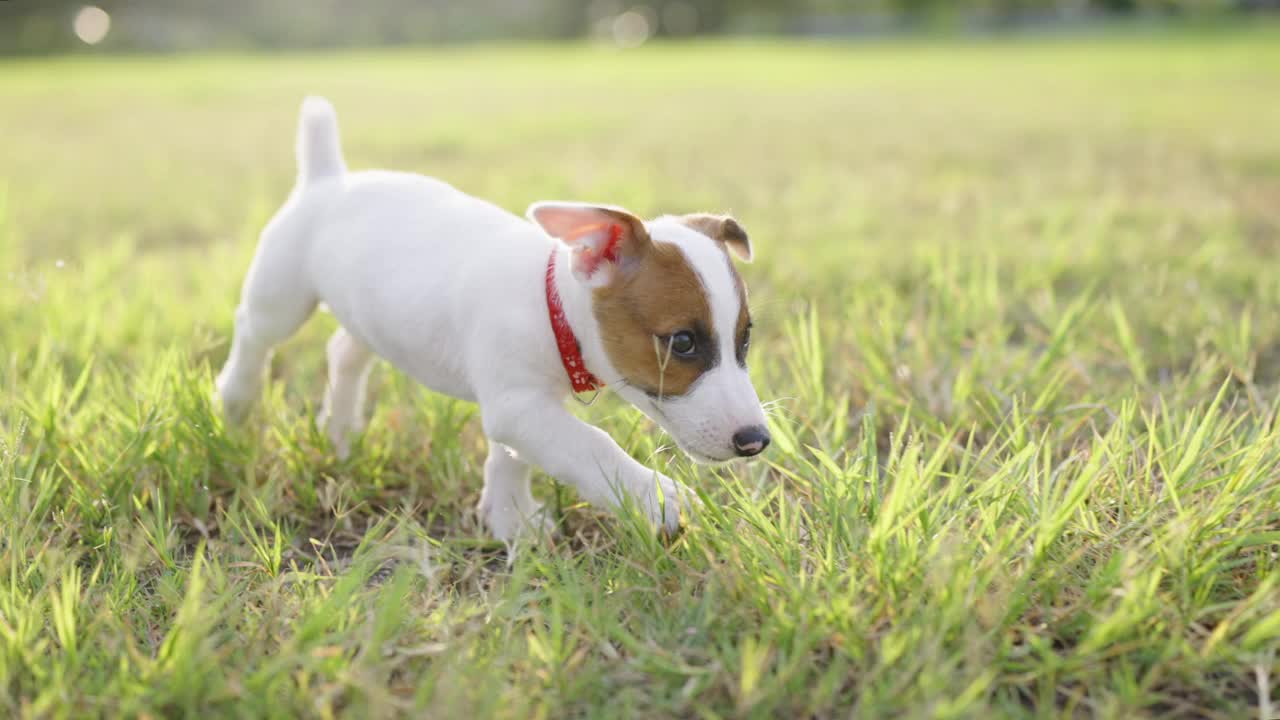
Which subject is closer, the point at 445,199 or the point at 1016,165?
the point at 445,199

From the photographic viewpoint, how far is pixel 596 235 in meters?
2.32

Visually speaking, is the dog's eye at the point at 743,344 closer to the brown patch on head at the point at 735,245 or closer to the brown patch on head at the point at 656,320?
the brown patch on head at the point at 735,245

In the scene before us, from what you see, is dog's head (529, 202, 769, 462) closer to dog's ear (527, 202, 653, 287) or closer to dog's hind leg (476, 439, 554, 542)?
dog's ear (527, 202, 653, 287)

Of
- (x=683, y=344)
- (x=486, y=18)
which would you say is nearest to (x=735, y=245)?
(x=683, y=344)

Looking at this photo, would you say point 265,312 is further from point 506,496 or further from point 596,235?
point 596,235

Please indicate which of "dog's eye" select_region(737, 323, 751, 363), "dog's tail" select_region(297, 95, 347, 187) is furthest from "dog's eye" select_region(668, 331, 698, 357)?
"dog's tail" select_region(297, 95, 347, 187)

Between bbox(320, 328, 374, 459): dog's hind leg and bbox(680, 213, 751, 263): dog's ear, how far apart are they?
119 cm

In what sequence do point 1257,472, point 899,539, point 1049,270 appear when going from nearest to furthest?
point 899,539 → point 1257,472 → point 1049,270

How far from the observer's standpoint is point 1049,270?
4668 millimetres

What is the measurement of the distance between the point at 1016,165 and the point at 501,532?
6.68 metres

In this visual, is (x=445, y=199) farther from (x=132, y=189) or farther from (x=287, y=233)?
(x=132, y=189)

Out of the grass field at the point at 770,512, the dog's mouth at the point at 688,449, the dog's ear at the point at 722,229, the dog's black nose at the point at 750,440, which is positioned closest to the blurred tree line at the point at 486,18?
the grass field at the point at 770,512

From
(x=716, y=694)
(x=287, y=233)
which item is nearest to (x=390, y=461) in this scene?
(x=287, y=233)

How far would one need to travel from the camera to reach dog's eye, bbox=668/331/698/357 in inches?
88.3
